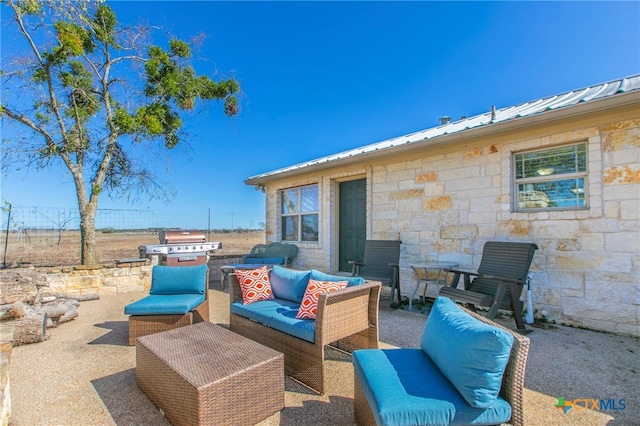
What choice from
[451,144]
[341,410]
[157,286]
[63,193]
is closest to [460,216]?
[451,144]

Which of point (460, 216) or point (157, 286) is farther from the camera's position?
point (460, 216)

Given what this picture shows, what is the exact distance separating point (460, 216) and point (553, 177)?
1269 mm

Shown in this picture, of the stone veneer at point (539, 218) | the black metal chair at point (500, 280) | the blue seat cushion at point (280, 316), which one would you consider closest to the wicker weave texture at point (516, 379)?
the blue seat cushion at point (280, 316)

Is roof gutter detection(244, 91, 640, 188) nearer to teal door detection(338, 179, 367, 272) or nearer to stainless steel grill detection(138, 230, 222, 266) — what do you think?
teal door detection(338, 179, 367, 272)

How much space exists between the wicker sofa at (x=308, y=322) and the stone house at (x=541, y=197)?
2575 mm

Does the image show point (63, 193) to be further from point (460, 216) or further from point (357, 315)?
point (460, 216)

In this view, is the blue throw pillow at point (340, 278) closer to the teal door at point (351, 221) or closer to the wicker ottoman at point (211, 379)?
the wicker ottoman at point (211, 379)

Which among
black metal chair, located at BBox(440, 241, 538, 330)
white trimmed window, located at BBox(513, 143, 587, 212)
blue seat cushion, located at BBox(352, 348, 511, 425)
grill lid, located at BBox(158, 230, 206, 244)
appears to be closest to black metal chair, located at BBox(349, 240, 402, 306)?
black metal chair, located at BBox(440, 241, 538, 330)

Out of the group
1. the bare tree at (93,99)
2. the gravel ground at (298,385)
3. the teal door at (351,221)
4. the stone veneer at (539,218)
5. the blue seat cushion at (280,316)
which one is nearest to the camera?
the gravel ground at (298,385)

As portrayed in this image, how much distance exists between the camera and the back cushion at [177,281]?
389 cm

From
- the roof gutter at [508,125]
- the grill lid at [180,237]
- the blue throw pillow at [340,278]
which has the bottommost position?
the blue throw pillow at [340,278]

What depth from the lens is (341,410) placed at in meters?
2.16

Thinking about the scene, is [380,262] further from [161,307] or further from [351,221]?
[161,307]

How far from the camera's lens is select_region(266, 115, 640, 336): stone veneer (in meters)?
3.52
